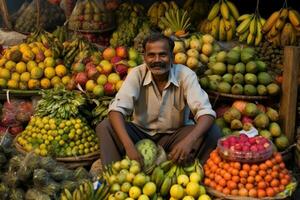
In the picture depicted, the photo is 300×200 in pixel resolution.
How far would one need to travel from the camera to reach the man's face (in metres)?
4.40

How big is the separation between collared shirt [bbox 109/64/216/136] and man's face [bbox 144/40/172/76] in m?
0.21

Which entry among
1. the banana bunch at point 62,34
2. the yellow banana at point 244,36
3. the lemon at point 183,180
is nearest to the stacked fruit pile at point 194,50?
the yellow banana at point 244,36

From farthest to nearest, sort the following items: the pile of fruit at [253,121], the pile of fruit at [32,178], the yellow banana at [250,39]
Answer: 1. the yellow banana at [250,39]
2. the pile of fruit at [253,121]
3. the pile of fruit at [32,178]

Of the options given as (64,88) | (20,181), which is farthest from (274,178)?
(64,88)

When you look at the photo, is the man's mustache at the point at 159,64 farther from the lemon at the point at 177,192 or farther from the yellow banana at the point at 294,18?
the yellow banana at the point at 294,18

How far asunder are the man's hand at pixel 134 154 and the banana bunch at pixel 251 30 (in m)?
2.68

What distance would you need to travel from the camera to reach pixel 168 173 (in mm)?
4180

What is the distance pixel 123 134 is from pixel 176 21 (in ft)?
9.01

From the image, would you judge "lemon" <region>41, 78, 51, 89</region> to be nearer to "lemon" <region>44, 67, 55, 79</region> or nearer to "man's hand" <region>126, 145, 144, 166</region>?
"lemon" <region>44, 67, 55, 79</region>

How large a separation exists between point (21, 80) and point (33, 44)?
0.63 m

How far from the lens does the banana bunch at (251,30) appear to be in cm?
629

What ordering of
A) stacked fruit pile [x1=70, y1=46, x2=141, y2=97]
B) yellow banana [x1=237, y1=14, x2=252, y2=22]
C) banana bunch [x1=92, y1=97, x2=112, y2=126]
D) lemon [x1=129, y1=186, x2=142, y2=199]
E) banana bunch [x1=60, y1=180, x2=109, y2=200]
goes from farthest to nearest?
1. yellow banana [x1=237, y1=14, x2=252, y2=22]
2. stacked fruit pile [x1=70, y1=46, x2=141, y2=97]
3. banana bunch [x1=92, y1=97, x2=112, y2=126]
4. lemon [x1=129, y1=186, x2=142, y2=199]
5. banana bunch [x1=60, y1=180, x2=109, y2=200]

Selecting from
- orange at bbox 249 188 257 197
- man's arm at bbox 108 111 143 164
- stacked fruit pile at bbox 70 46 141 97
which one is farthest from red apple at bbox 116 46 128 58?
orange at bbox 249 188 257 197

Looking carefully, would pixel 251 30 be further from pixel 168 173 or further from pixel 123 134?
pixel 168 173
